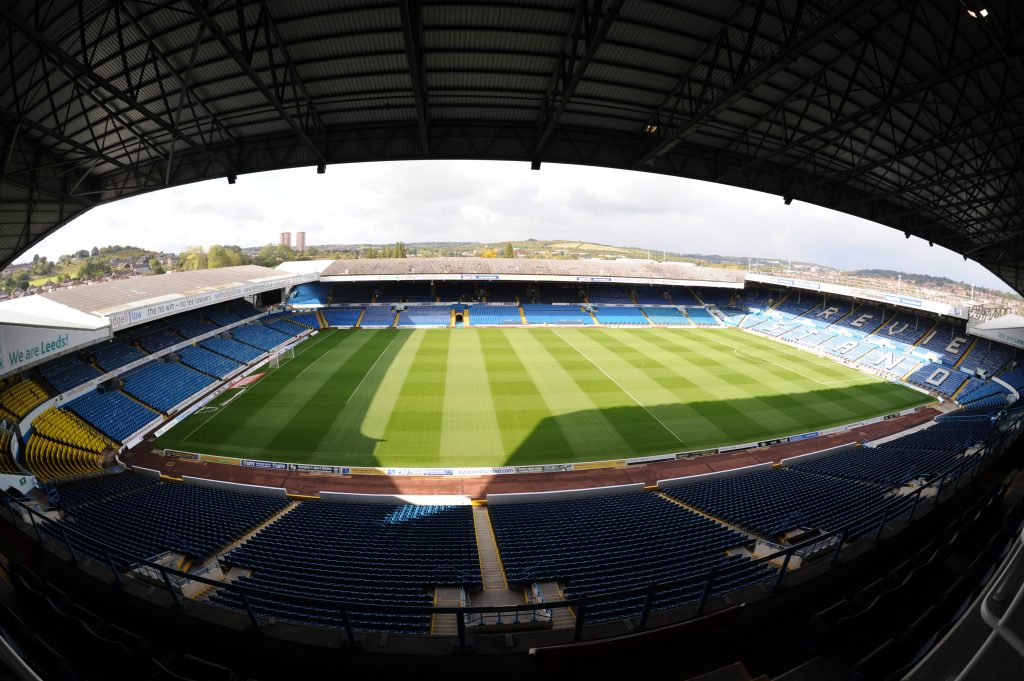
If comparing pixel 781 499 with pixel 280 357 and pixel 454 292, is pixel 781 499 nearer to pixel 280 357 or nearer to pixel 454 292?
pixel 280 357

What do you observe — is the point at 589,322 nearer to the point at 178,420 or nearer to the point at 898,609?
the point at 178,420

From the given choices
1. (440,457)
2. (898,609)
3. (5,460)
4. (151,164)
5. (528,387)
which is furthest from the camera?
(528,387)

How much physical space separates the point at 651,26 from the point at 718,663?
41.4 feet

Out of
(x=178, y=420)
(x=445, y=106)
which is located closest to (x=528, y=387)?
(x=445, y=106)

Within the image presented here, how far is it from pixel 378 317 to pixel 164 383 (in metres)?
22.2

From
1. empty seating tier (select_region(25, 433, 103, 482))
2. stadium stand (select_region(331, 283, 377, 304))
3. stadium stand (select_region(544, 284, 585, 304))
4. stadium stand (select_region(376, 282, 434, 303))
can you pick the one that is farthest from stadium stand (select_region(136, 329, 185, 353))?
stadium stand (select_region(544, 284, 585, 304))

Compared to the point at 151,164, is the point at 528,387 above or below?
below

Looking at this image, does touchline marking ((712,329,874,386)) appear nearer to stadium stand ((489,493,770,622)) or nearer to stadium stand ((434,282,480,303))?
stadium stand ((489,493,770,622))

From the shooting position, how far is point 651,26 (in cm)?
962

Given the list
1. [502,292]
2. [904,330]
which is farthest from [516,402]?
[904,330]

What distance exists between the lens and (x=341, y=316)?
43.0 meters

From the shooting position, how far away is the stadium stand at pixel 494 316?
43531 mm

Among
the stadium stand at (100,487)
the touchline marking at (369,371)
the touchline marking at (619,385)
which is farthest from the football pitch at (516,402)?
the stadium stand at (100,487)

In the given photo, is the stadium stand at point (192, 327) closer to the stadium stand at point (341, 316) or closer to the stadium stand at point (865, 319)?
the stadium stand at point (341, 316)
